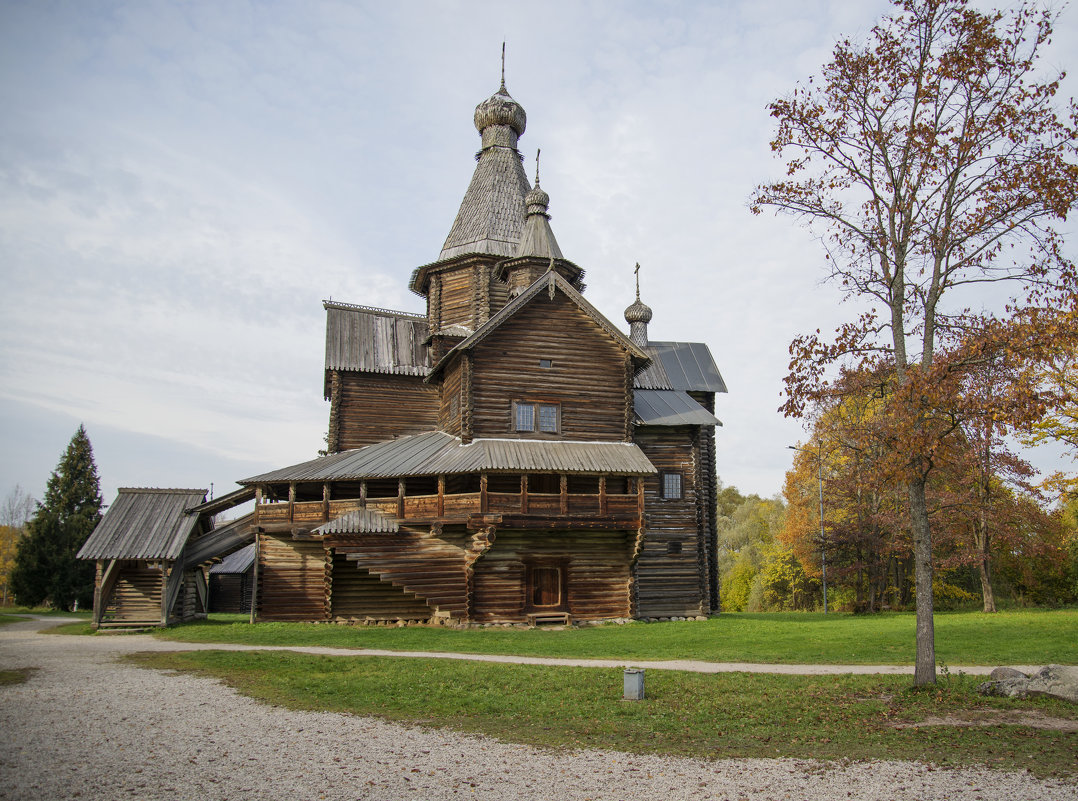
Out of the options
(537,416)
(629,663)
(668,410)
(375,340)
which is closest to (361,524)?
(537,416)

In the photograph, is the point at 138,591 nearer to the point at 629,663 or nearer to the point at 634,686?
the point at 629,663

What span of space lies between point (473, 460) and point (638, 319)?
643 inches

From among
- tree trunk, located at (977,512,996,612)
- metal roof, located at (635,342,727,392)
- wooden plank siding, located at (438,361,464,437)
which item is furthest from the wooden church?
tree trunk, located at (977,512,996,612)

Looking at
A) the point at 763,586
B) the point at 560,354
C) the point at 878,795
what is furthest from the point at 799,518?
the point at 878,795

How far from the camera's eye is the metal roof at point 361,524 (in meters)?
25.7

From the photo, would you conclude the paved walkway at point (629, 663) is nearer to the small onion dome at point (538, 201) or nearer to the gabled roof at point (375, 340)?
the gabled roof at point (375, 340)

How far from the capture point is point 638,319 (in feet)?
126

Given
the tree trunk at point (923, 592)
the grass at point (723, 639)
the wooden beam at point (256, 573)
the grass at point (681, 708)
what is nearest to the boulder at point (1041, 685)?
the grass at point (681, 708)

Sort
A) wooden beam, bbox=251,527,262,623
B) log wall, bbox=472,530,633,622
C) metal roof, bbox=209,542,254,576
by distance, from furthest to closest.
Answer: metal roof, bbox=209,542,254,576
wooden beam, bbox=251,527,262,623
log wall, bbox=472,530,633,622

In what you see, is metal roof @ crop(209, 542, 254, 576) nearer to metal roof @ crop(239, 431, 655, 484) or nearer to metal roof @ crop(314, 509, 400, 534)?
metal roof @ crop(239, 431, 655, 484)

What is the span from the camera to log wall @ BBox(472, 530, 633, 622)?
25828 millimetres

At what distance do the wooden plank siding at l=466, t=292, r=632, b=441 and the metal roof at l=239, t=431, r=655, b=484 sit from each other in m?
0.74

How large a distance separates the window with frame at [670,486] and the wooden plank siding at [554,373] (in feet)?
14.6

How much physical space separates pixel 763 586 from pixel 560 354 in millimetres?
31133
